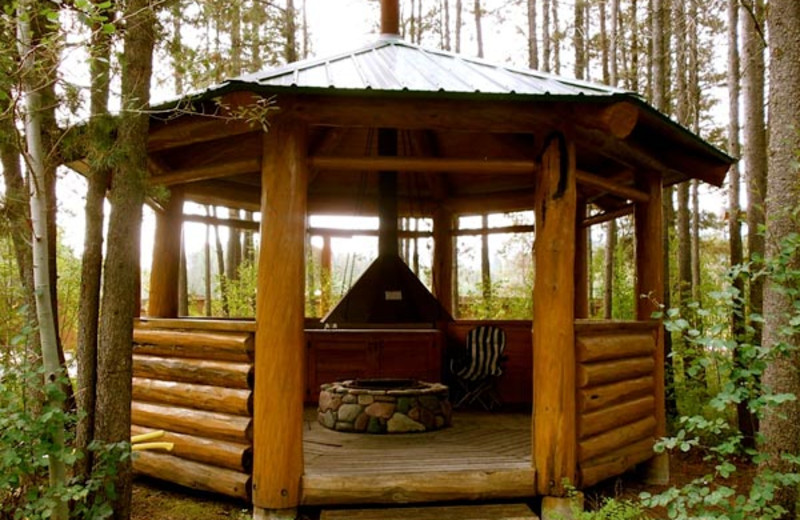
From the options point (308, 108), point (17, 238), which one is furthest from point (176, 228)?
point (308, 108)

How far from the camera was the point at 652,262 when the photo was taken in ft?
19.8

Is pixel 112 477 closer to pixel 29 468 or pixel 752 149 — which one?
pixel 29 468

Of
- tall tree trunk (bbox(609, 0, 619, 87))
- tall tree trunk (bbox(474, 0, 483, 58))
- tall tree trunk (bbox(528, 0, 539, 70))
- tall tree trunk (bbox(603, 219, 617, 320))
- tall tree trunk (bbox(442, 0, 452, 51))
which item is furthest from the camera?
tall tree trunk (bbox(442, 0, 452, 51))

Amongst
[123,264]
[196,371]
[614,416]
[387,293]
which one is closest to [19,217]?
[123,264]

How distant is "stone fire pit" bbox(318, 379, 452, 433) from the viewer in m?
6.07

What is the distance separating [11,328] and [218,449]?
1.75 metres

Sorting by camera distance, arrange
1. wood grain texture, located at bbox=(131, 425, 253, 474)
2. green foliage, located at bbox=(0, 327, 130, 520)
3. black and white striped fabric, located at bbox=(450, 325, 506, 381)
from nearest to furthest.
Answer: green foliage, located at bbox=(0, 327, 130, 520)
wood grain texture, located at bbox=(131, 425, 253, 474)
black and white striped fabric, located at bbox=(450, 325, 506, 381)

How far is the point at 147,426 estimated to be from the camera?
17.1 ft

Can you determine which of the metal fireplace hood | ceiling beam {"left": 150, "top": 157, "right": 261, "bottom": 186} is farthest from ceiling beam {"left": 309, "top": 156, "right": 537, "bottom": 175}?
the metal fireplace hood

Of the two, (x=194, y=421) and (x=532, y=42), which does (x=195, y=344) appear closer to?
(x=194, y=421)

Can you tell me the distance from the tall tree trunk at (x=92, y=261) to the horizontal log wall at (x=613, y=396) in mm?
3420

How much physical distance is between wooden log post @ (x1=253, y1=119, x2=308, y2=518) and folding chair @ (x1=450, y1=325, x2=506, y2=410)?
10.8ft

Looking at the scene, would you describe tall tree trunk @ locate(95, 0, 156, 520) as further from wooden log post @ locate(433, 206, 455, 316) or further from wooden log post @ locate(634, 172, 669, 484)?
wooden log post @ locate(433, 206, 455, 316)

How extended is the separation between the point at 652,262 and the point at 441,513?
3249 mm
